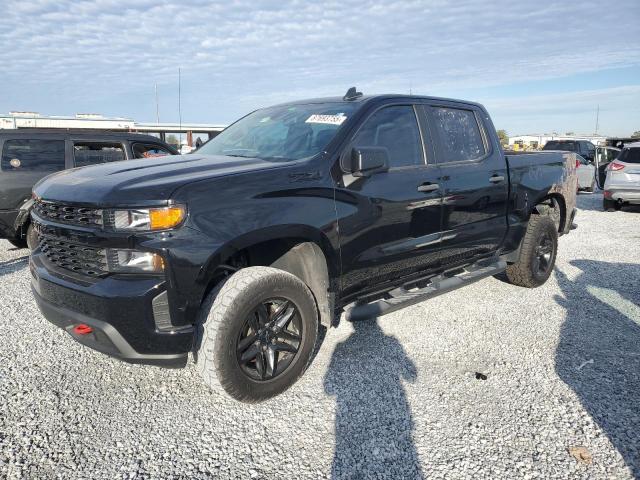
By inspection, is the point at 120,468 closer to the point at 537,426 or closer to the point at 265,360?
the point at 265,360

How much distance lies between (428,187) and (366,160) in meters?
0.81

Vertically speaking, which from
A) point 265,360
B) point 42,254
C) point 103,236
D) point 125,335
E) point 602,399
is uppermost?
point 103,236

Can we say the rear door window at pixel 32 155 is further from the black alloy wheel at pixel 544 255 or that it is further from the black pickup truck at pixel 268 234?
the black alloy wheel at pixel 544 255

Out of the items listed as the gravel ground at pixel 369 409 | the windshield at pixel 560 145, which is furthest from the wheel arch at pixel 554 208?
Answer: the windshield at pixel 560 145

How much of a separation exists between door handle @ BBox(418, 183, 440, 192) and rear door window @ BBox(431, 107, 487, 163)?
0.87 feet

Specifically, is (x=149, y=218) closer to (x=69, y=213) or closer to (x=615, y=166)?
(x=69, y=213)

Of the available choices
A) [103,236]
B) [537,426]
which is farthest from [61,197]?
[537,426]

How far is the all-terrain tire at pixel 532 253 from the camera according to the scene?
4.94 metres

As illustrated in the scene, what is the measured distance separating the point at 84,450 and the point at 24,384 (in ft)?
3.12

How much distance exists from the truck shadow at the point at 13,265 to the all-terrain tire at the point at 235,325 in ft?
14.2

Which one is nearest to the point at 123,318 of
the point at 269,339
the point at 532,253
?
the point at 269,339

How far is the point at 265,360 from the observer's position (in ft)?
9.48

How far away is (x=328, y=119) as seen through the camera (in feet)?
11.4

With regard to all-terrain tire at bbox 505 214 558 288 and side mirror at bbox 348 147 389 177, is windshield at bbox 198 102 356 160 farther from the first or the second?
all-terrain tire at bbox 505 214 558 288
